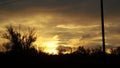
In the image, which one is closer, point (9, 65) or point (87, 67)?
point (87, 67)

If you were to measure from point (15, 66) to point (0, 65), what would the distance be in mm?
1871

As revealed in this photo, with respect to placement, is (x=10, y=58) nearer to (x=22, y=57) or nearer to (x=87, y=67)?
(x=22, y=57)

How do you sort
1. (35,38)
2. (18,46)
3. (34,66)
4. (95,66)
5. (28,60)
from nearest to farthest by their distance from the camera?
(95,66)
(34,66)
(28,60)
(18,46)
(35,38)

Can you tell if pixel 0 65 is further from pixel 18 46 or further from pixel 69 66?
pixel 18 46

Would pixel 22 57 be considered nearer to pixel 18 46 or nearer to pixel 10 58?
pixel 10 58

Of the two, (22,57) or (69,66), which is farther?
(22,57)

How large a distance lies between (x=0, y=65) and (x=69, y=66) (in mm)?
8561

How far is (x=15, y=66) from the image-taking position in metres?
36.6

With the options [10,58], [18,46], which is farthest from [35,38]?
[10,58]

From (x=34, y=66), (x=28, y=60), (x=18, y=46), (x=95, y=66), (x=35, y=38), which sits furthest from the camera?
(x=35, y=38)

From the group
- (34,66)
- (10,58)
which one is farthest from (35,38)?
(34,66)

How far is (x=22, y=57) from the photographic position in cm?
3956

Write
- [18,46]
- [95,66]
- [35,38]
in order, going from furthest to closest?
1. [35,38]
2. [18,46]
3. [95,66]

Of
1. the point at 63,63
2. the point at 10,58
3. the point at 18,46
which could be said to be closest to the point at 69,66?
the point at 63,63
